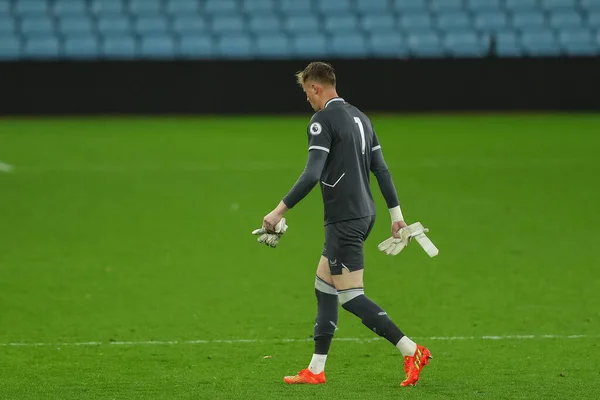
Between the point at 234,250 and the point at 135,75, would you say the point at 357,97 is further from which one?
the point at 234,250

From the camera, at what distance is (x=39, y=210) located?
14.4 metres

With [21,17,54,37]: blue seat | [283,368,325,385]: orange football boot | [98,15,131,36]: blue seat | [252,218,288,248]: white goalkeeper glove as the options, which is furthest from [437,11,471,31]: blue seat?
[252,218,288,248]: white goalkeeper glove

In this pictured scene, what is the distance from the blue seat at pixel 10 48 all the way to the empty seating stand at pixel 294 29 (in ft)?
0.08

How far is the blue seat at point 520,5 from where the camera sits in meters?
29.6

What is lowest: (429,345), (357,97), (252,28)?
(429,345)

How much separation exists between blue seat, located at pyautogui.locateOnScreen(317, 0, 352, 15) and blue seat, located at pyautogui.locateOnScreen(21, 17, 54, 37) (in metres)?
7.07

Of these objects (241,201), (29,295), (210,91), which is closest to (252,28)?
(210,91)

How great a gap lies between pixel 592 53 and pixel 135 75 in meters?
11.4

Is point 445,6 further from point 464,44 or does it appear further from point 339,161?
point 339,161

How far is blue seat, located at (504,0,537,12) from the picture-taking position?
97.1ft

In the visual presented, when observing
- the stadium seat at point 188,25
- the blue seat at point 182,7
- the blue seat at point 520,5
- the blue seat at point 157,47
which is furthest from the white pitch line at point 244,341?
the blue seat at point 520,5

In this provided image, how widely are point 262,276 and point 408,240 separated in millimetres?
4185

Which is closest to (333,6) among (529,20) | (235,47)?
(235,47)

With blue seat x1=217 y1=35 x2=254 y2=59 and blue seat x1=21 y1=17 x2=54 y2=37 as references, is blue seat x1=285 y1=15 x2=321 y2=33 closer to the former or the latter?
blue seat x1=217 y1=35 x2=254 y2=59
